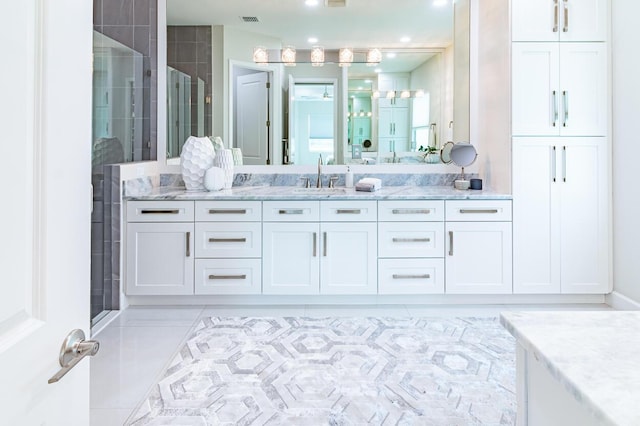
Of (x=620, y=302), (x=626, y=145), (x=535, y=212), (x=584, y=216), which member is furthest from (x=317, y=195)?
(x=620, y=302)

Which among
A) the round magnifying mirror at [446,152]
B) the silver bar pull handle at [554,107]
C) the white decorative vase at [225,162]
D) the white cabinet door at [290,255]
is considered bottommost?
the white cabinet door at [290,255]

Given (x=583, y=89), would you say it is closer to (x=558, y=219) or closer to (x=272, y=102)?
(x=558, y=219)

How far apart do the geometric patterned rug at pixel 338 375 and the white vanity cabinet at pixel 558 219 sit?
667mm

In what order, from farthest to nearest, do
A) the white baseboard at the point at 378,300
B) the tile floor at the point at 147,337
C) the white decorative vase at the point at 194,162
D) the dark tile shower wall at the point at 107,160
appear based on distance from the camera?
the white decorative vase at the point at 194,162 < the white baseboard at the point at 378,300 < the dark tile shower wall at the point at 107,160 < the tile floor at the point at 147,337

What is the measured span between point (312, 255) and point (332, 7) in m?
2.18

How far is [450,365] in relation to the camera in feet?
8.45

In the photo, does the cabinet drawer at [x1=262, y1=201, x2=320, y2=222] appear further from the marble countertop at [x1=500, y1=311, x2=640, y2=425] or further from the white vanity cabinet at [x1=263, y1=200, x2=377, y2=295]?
the marble countertop at [x1=500, y1=311, x2=640, y2=425]

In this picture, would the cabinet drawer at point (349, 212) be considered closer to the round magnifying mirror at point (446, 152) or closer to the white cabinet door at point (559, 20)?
the round magnifying mirror at point (446, 152)

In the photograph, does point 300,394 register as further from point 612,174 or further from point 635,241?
point 612,174

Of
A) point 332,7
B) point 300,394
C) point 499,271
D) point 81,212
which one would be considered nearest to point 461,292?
point 499,271

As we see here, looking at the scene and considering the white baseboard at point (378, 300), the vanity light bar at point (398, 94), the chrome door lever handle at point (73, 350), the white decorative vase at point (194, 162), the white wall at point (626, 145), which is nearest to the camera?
the chrome door lever handle at point (73, 350)

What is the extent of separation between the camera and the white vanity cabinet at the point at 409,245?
3602mm

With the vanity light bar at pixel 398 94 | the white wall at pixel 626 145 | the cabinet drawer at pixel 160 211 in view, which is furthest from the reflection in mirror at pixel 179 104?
the white wall at pixel 626 145

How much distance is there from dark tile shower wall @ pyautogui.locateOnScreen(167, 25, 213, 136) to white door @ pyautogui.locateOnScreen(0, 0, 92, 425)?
3.44 metres
